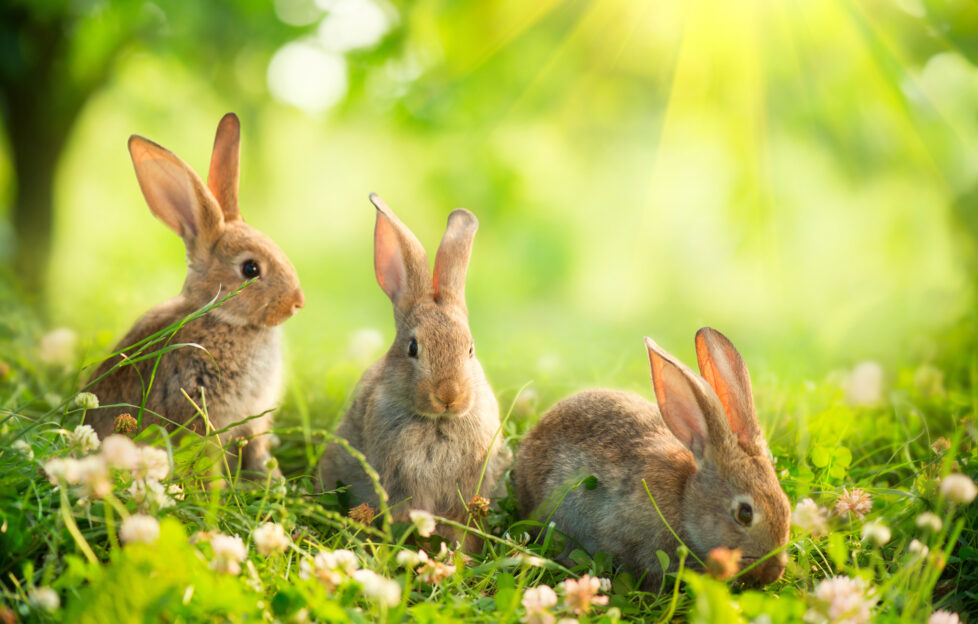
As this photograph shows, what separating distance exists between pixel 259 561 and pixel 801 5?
8.43 metres

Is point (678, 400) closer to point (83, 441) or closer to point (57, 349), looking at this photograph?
point (83, 441)

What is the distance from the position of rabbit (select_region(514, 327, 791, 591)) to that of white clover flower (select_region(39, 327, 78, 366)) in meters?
3.33

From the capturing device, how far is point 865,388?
503 centimetres

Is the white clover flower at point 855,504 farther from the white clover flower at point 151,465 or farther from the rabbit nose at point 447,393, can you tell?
the white clover flower at point 151,465

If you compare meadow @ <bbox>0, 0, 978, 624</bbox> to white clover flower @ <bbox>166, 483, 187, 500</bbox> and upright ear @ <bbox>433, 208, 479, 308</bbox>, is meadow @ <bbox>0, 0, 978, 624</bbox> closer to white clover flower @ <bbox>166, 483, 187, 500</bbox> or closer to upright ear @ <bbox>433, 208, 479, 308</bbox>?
white clover flower @ <bbox>166, 483, 187, 500</bbox>

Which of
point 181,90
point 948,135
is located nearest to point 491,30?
point 948,135

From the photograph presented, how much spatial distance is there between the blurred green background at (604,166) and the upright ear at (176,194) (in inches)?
→ 47.7

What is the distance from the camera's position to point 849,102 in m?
9.12

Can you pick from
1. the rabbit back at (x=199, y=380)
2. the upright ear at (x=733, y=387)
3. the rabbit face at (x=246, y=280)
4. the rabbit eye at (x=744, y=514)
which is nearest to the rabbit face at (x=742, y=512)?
the rabbit eye at (x=744, y=514)

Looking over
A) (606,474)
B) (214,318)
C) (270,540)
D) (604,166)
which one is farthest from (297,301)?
(604,166)

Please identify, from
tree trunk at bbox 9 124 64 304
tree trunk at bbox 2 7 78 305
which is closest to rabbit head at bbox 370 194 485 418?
tree trunk at bbox 2 7 78 305

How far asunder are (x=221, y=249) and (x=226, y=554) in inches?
80.8

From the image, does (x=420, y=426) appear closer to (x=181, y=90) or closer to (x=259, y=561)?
(x=259, y=561)

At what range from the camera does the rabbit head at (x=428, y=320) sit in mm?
3721
